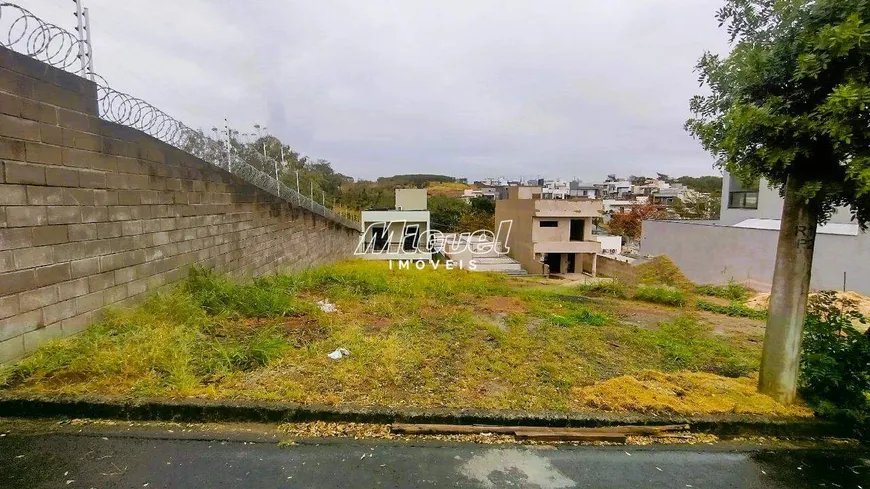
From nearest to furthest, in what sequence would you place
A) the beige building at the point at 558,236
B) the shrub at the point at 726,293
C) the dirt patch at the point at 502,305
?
1. the dirt patch at the point at 502,305
2. the shrub at the point at 726,293
3. the beige building at the point at 558,236

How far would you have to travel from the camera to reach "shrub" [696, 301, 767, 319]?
589 centimetres

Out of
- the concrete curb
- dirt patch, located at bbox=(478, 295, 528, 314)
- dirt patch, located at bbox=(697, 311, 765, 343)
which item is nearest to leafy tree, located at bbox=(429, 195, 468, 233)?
dirt patch, located at bbox=(478, 295, 528, 314)

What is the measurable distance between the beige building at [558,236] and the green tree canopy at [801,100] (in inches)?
679

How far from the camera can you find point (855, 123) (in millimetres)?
1815

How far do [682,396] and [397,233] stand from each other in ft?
61.5

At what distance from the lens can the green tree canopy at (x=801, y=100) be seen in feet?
5.85

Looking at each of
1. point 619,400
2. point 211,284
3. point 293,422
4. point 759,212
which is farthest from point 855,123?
point 759,212

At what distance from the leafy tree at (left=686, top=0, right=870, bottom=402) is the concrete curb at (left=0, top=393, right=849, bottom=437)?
1.11 feet

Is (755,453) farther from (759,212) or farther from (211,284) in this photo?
(759,212)

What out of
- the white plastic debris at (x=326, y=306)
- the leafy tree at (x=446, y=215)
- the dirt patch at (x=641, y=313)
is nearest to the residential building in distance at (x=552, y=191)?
the leafy tree at (x=446, y=215)

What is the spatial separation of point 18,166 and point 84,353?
1.39 m

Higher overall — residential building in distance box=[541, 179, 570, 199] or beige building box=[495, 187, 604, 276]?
residential building in distance box=[541, 179, 570, 199]

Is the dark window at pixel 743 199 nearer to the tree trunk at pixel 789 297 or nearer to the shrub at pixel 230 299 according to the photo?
the tree trunk at pixel 789 297

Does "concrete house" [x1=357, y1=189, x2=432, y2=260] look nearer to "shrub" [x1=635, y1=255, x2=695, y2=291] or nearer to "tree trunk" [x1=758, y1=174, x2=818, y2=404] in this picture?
"shrub" [x1=635, y1=255, x2=695, y2=291]
